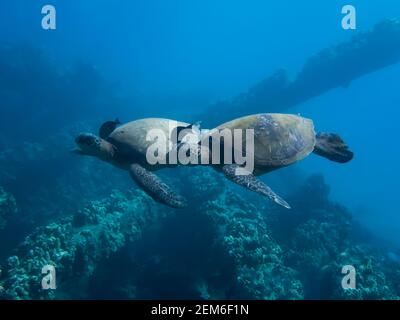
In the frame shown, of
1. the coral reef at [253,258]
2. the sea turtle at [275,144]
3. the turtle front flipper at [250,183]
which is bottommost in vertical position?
the coral reef at [253,258]

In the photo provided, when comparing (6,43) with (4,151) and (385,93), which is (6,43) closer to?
(4,151)

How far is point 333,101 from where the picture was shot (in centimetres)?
14238

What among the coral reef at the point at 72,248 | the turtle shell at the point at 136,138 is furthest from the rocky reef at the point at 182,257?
the turtle shell at the point at 136,138

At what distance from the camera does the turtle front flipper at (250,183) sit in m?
4.82

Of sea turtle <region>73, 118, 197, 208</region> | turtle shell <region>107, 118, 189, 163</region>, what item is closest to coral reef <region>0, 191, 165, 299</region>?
sea turtle <region>73, 118, 197, 208</region>

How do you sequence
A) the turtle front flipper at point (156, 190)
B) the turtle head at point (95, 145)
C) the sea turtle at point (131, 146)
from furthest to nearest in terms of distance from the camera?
the turtle head at point (95, 145) → the sea turtle at point (131, 146) → the turtle front flipper at point (156, 190)

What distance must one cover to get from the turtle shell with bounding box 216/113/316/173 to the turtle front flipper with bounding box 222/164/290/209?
41 centimetres

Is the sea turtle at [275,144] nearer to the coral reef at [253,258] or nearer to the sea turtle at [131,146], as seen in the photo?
the sea turtle at [131,146]

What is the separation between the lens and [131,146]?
6418 mm

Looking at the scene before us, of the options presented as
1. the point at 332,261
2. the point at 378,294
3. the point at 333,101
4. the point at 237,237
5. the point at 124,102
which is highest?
the point at 333,101

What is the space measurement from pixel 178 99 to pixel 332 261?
30088 millimetres

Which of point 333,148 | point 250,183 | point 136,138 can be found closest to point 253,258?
point 333,148

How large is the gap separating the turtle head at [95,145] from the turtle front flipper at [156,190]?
2.24ft
